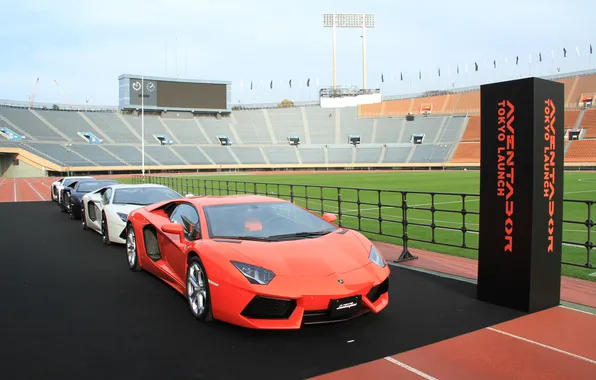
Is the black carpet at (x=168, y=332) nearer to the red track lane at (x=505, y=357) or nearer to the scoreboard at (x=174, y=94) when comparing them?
the red track lane at (x=505, y=357)

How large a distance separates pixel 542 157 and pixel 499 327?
1934mm

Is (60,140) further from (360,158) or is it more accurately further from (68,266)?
(68,266)

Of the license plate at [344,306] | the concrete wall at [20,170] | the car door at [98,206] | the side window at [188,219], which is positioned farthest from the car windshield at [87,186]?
the concrete wall at [20,170]

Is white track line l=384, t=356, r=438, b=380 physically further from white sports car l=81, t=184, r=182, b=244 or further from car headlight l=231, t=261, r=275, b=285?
white sports car l=81, t=184, r=182, b=244

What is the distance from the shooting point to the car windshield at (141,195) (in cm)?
1021

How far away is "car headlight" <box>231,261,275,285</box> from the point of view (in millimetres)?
4422

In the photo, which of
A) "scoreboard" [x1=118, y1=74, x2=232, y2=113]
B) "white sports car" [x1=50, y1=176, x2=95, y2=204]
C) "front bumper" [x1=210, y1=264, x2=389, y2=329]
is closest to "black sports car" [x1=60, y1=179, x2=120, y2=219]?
"white sports car" [x1=50, y1=176, x2=95, y2=204]

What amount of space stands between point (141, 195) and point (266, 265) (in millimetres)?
6703

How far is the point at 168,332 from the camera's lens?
4.75 m

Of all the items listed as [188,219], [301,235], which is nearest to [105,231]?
[188,219]

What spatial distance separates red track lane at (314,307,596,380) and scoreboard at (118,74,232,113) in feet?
220

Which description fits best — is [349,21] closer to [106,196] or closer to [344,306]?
[106,196]

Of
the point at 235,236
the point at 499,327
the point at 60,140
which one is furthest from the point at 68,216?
the point at 60,140

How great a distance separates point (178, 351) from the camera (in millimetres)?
4254
